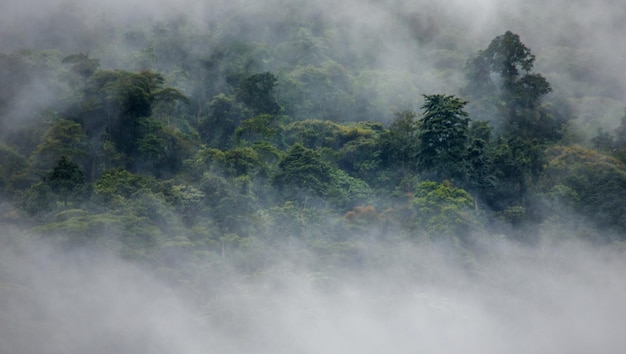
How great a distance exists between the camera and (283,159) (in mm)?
28859

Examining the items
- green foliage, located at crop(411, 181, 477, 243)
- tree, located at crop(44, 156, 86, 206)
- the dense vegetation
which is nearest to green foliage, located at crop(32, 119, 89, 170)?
the dense vegetation

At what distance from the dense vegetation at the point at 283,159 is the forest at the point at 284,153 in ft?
0.19

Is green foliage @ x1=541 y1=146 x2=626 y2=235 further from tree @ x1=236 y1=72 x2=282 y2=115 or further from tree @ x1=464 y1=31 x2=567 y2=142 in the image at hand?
tree @ x1=236 y1=72 x2=282 y2=115

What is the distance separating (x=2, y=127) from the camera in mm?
30938

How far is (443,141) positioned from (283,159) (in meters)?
4.58

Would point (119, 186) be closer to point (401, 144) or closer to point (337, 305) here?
point (337, 305)

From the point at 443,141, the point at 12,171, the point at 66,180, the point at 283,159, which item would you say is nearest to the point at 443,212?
the point at 443,141

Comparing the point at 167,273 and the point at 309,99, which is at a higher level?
the point at 309,99

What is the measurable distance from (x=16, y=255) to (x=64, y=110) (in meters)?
7.90

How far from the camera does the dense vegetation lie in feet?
85.8

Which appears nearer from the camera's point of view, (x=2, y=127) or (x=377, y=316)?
(x=377, y=316)

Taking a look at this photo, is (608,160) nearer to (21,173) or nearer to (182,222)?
(182,222)

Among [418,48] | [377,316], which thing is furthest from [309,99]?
[377,316]

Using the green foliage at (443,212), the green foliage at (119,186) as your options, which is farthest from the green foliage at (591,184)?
the green foliage at (119,186)
